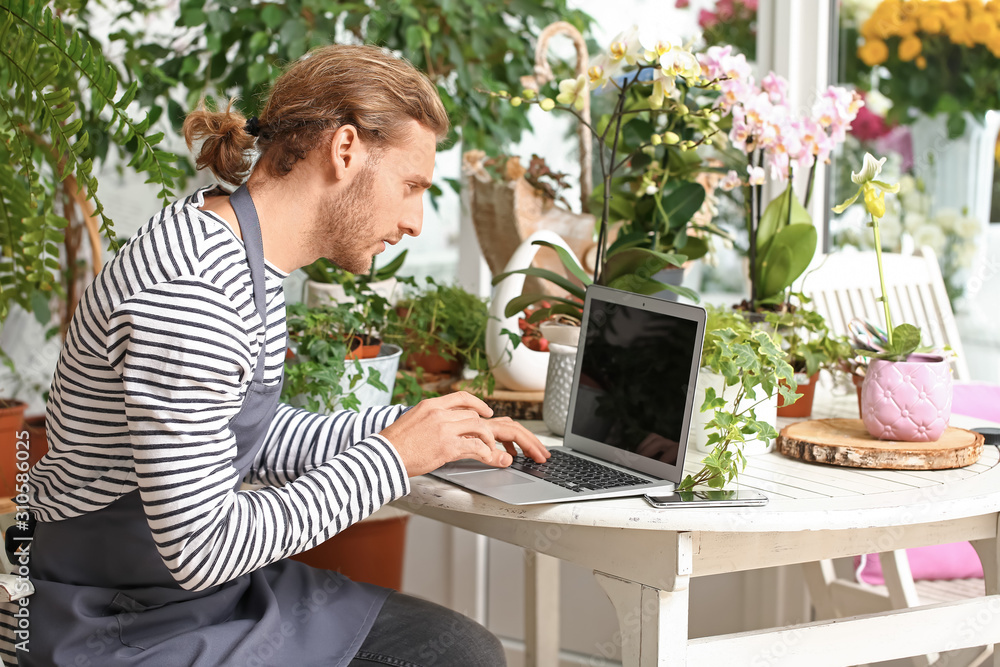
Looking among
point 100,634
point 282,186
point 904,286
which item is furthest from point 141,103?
point 904,286

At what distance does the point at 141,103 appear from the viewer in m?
2.13

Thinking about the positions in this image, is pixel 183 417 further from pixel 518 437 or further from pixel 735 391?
pixel 735 391

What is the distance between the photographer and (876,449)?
118 cm

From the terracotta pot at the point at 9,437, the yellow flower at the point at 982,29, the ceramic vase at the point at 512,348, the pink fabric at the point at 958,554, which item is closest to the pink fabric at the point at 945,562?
the pink fabric at the point at 958,554

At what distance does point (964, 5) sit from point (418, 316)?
4.69 feet

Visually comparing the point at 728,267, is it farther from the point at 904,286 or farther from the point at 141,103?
the point at 141,103

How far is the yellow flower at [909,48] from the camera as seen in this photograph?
217cm

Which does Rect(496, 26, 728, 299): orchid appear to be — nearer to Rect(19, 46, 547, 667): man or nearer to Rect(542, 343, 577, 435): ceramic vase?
Rect(542, 343, 577, 435): ceramic vase

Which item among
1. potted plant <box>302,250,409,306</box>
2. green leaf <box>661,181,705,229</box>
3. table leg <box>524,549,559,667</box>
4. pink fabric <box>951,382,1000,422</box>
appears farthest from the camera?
table leg <box>524,549,559,667</box>

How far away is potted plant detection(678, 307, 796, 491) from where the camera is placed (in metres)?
1.06

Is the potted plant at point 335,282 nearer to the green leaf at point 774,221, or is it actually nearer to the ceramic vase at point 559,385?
the ceramic vase at point 559,385

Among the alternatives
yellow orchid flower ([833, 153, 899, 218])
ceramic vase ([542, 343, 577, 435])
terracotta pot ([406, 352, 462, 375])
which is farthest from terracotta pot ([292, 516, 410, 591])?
yellow orchid flower ([833, 153, 899, 218])

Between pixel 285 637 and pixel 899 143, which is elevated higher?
pixel 899 143

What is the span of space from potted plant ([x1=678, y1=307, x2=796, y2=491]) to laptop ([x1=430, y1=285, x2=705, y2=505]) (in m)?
0.04
